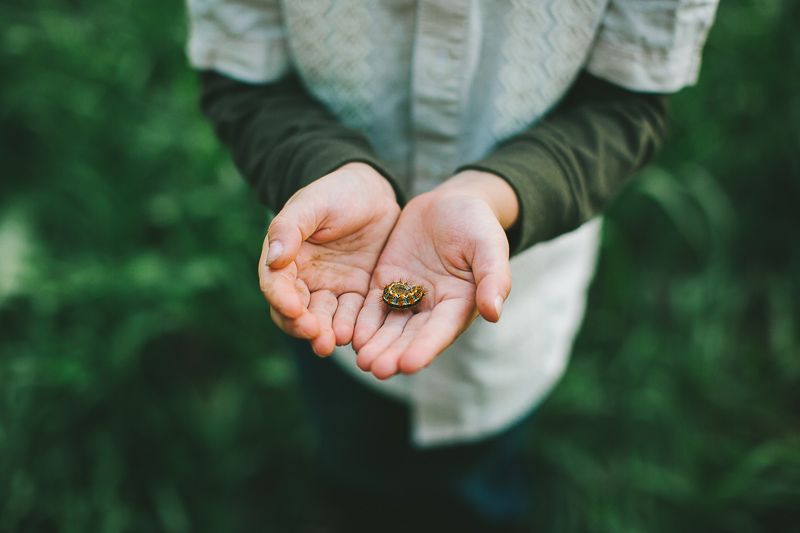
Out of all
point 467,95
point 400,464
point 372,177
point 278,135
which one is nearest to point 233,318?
Result: point 400,464

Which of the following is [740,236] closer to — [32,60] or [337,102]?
[337,102]

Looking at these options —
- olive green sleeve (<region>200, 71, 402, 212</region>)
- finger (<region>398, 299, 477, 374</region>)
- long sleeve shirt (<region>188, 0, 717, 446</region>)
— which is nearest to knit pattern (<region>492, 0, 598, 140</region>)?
long sleeve shirt (<region>188, 0, 717, 446</region>)

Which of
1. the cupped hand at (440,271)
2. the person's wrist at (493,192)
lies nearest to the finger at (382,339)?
the cupped hand at (440,271)

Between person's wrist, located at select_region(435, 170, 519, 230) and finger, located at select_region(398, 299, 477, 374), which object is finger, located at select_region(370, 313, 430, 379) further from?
person's wrist, located at select_region(435, 170, 519, 230)

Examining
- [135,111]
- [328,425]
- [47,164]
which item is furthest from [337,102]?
[47,164]

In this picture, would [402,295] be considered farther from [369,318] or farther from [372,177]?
[372,177]

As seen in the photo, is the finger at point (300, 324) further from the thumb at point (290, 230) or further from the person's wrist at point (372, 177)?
the person's wrist at point (372, 177)
